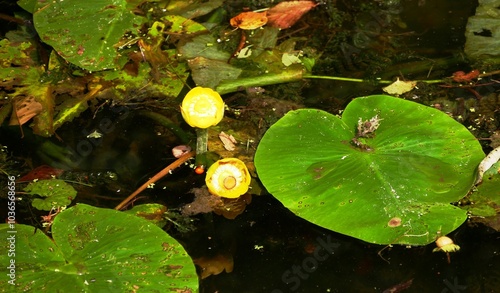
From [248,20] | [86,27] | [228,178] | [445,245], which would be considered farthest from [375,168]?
[86,27]

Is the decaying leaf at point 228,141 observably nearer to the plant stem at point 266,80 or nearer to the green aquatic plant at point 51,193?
the plant stem at point 266,80

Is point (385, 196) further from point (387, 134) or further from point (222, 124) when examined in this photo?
point (222, 124)

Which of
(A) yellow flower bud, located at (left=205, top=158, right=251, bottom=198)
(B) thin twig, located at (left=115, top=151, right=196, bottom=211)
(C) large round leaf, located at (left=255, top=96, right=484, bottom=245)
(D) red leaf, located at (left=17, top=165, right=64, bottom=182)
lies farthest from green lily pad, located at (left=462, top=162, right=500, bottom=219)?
(D) red leaf, located at (left=17, top=165, right=64, bottom=182)

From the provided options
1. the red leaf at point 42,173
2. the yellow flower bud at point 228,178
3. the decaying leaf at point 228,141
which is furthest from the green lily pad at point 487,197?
the red leaf at point 42,173

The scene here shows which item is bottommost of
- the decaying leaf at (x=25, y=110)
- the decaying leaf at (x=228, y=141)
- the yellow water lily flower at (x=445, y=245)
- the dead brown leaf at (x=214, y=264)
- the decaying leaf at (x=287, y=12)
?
the dead brown leaf at (x=214, y=264)

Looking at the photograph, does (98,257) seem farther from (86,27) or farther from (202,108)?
(86,27)

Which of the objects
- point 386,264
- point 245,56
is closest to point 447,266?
point 386,264
